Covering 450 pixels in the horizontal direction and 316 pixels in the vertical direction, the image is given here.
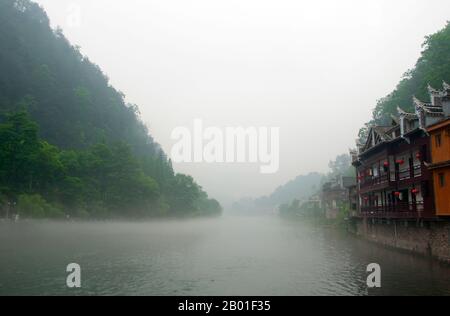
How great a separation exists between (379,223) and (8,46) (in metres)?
110

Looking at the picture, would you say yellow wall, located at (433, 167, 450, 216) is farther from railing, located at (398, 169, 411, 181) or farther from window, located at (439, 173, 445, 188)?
railing, located at (398, 169, 411, 181)

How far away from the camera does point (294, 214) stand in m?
182

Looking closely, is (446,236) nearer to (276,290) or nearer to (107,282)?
(276,290)

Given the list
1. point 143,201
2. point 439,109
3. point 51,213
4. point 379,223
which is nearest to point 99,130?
point 143,201

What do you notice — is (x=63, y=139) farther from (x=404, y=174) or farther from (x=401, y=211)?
(x=401, y=211)

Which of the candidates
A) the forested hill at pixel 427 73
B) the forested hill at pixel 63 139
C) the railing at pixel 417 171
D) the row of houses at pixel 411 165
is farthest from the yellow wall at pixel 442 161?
the forested hill at pixel 63 139

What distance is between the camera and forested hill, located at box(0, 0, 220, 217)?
5966cm

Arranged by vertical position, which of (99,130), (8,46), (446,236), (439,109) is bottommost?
(446,236)

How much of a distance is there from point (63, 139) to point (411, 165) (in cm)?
9515

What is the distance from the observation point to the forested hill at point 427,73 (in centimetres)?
5475

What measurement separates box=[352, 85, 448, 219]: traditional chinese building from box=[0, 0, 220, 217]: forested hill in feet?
166

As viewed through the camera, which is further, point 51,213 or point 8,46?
point 8,46

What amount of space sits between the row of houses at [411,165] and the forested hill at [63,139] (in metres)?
50.7
